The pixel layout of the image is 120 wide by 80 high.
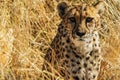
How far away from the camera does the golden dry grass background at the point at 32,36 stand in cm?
421

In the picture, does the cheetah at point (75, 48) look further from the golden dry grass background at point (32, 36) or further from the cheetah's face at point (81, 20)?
the golden dry grass background at point (32, 36)

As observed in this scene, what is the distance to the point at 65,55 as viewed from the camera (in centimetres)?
424

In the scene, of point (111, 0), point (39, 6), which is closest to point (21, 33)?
Result: point (39, 6)

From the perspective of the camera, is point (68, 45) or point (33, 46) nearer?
point (68, 45)

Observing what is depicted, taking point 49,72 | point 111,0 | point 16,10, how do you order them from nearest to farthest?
1. point 49,72
2. point 16,10
3. point 111,0

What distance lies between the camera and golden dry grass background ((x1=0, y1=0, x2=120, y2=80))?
4211mm

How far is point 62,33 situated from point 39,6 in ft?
2.98

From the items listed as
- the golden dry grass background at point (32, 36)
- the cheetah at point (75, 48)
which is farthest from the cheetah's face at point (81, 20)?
the golden dry grass background at point (32, 36)

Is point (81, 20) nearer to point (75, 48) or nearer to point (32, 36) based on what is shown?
point (75, 48)

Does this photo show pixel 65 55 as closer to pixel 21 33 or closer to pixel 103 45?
pixel 21 33

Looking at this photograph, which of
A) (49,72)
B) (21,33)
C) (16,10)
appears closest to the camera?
(49,72)

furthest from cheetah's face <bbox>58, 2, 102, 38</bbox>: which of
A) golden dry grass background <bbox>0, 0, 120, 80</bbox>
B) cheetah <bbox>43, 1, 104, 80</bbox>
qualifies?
golden dry grass background <bbox>0, 0, 120, 80</bbox>

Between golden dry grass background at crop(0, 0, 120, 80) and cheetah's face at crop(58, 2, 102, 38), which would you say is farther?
golden dry grass background at crop(0, 0, 120, 80)

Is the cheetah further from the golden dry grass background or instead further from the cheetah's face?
the golden dry grass background
